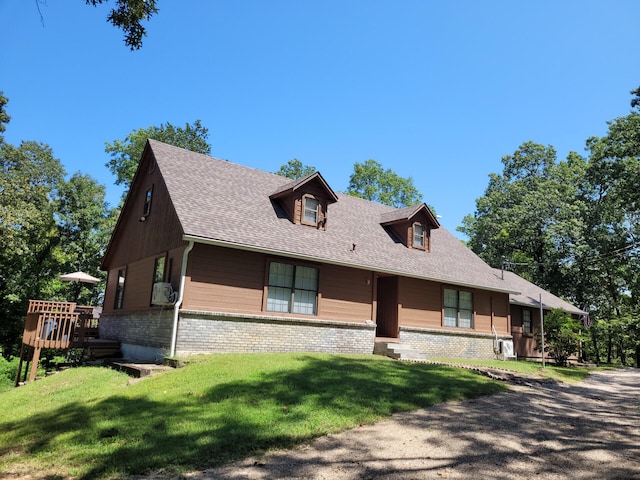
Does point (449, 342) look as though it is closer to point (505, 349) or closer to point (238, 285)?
point (505, 349)

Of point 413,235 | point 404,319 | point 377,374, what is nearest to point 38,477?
point 377,374

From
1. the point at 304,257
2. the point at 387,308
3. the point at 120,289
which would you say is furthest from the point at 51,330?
the point at 387,308

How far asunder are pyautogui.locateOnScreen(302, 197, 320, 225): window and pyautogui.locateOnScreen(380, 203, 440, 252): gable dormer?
16.6 ft

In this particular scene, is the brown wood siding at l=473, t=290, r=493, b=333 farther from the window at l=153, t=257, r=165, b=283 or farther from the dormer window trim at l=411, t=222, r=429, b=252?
the window at l=153, t=257, r=165, b=283

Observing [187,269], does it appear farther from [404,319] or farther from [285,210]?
[404,319]

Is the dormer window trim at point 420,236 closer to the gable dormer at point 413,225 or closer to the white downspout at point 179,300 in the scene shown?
the gable dormer at point 413,225

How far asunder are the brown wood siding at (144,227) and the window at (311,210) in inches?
199

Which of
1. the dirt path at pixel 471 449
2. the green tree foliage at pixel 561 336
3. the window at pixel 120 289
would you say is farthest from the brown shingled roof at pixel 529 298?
the window at pixel 120 289

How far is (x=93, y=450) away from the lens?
20.1ft

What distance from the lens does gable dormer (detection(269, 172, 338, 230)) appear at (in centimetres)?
1673

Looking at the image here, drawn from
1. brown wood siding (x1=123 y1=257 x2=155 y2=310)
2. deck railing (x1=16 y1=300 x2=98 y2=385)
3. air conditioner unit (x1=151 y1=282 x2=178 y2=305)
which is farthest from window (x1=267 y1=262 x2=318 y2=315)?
deck railing (x1=16 y1=300 x2=98 y2=385)

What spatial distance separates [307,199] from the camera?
1716cm

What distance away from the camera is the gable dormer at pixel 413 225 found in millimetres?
20453

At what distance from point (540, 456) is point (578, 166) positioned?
135 ft
